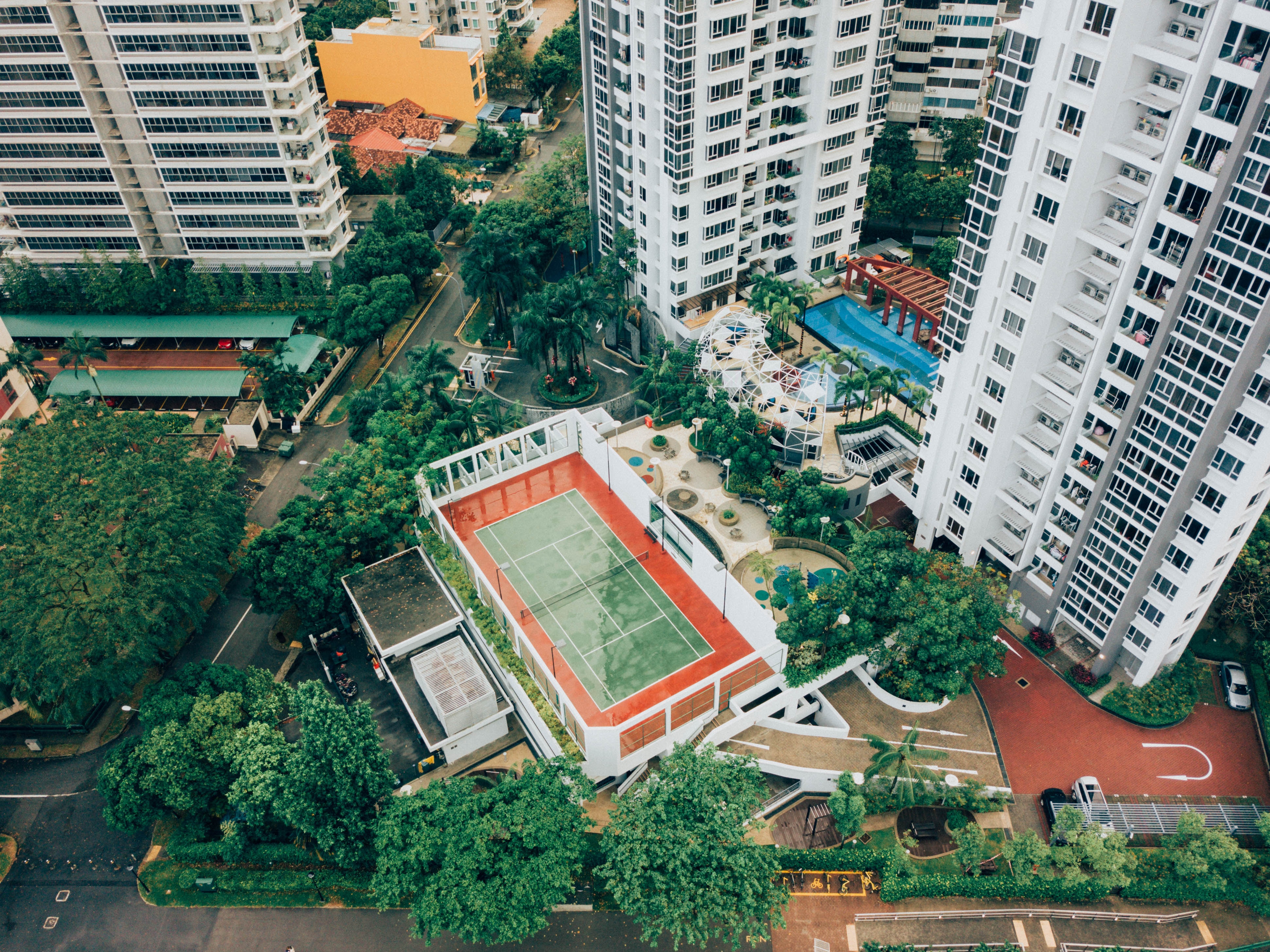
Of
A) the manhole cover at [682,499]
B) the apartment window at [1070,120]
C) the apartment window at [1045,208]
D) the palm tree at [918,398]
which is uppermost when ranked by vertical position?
the apartment window at [1070,120]

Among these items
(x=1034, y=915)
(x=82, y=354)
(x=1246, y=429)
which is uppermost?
(x=1246, y=429)

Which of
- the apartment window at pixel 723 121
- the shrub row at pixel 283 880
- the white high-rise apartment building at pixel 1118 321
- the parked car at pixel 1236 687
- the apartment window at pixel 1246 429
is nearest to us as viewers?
the white high-rise apartment building at pixel 1118 321

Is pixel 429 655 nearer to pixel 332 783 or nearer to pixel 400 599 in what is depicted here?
pixel 400 599

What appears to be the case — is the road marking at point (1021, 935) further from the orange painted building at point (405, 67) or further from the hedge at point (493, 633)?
the orange painted building at point (405, 67)

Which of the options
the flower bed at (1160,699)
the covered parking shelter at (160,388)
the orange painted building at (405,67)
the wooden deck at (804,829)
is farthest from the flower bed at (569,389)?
the orange painted building at (405,67)

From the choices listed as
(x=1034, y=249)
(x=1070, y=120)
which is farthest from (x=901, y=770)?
(x=1070, y=120)
